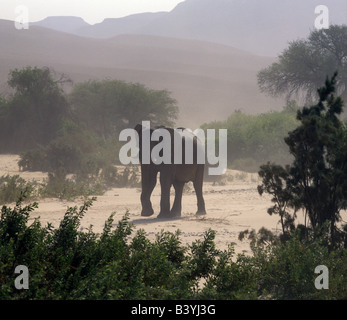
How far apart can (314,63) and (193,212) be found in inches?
1042

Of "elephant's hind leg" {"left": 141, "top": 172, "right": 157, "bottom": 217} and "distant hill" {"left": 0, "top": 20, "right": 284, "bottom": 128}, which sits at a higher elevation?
"distant hill" {"left": 0, "top": 20, "right": 284, "bottom": 128}

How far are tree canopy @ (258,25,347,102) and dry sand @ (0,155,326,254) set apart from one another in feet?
62.0

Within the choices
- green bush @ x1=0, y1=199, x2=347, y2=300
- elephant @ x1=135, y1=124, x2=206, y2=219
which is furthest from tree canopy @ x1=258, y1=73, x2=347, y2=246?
elephant @ x1=135, y1=124, x2=206, y2=219

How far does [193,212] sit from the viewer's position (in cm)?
1462

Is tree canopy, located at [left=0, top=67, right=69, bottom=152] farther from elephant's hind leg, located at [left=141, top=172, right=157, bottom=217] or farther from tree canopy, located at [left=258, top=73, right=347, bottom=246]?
tree canopy, located at [left=258, top=73, right=347, bottom=246]

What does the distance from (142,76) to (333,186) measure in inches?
3631

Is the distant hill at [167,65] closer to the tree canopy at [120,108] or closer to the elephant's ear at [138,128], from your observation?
the tree canopy at [120,108]

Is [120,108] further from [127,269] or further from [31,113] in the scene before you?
[127,269]

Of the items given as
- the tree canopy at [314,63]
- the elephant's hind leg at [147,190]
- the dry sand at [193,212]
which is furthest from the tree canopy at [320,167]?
the tree canopy at [314,63]

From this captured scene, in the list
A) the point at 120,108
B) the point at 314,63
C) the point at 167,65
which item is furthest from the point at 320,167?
the point at 167,65

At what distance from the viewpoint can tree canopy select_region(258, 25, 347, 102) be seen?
3803 centimetres

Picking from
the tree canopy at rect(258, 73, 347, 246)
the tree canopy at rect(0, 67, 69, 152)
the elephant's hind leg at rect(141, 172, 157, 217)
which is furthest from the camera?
the tree canopy at rect(0, 67, 69, 152)

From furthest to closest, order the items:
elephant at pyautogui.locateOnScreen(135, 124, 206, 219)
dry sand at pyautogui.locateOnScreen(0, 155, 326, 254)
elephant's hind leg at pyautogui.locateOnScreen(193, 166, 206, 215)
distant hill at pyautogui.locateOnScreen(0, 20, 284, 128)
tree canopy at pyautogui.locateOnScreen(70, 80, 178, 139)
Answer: distant hill at pyautogui.locateOnScreen(0, 20, 284, 128), tree canopy at pyautogui.locateOnScreen(70, 80, 178, 139), elephant's hind leg at pyautogui.locateOnScreen(193, 166, 206, 215), elephant at pyautogui.locateOnScreen(135, 124, 206, 219), dry sand at pyautogui.locateOnScreen(0, 155, 326, 254)
